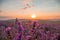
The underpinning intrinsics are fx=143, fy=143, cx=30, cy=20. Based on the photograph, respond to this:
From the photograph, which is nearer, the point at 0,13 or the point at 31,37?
the point at 31,37

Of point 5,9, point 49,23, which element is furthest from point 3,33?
point 49,23

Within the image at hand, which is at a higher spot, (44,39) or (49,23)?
(49,23)

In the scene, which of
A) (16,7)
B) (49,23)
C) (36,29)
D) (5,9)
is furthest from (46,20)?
(5,9)

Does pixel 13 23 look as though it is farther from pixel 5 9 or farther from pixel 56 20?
pixel 56 20

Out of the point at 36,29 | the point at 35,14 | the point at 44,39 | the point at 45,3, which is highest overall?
the point at 45,3

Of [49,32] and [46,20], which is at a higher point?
[46,20]

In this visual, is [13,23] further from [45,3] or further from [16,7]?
[45,3]
